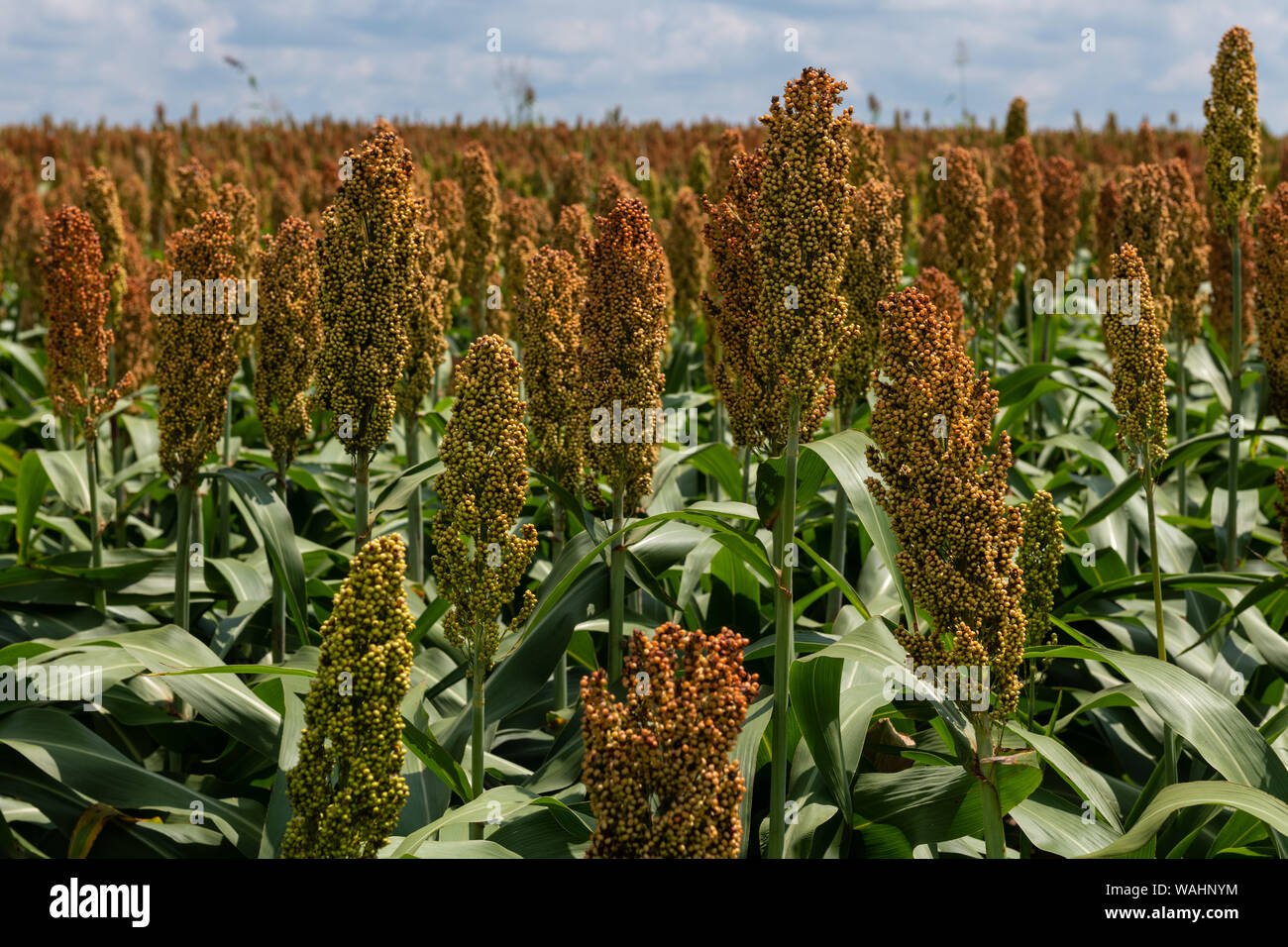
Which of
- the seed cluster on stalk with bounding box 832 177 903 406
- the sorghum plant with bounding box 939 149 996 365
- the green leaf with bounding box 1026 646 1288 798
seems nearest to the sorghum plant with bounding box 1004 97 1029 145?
the sorghum plant with bounding box 939 149 996 365

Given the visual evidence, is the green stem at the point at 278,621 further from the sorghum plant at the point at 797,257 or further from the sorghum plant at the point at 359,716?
the sorghum plant at the point at 797,257

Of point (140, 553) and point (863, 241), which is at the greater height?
point (863, 241)

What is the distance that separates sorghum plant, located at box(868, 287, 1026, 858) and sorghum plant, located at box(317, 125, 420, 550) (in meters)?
1.55

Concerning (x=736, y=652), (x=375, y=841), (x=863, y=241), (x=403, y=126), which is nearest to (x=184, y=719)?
(x=375, y=841)

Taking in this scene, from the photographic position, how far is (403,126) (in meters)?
29.5

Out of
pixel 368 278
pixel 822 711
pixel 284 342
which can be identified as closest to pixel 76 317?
pixel 284 342

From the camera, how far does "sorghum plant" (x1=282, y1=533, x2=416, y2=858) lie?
A: 5.98ft

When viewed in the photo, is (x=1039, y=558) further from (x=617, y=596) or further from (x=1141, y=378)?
(x=617, y=596)

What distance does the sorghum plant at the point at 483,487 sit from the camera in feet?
8.04

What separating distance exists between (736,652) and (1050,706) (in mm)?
2531

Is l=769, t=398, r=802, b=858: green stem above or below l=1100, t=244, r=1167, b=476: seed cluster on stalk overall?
below

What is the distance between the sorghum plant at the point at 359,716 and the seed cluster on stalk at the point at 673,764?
14.4 inches

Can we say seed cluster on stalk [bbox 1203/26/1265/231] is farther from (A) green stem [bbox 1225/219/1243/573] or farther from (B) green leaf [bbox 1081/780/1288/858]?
(B) green leaf [bbox 1081/780/1288/858]
